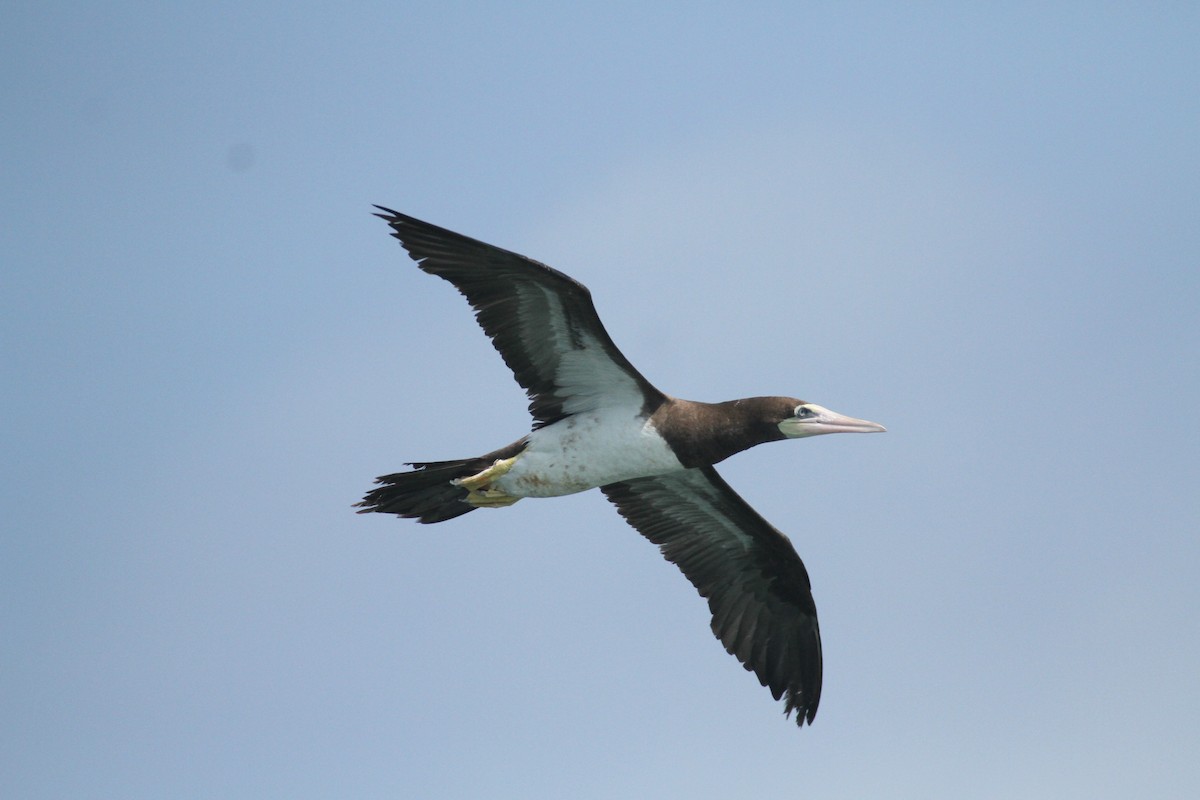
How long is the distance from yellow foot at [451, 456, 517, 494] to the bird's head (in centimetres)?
262

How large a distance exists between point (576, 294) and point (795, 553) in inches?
165

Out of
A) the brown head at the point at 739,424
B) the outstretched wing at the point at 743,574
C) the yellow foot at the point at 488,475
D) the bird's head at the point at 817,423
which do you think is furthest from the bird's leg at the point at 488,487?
the bird's head at the point at 817,423

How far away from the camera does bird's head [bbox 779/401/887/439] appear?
484 inches

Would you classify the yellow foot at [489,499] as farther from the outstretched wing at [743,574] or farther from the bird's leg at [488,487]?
the outstretched wing at [743,574]

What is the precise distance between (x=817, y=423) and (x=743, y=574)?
2910mm

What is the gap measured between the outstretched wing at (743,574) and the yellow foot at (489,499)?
1701mm

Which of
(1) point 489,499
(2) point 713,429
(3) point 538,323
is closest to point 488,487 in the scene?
(1) point 489,499

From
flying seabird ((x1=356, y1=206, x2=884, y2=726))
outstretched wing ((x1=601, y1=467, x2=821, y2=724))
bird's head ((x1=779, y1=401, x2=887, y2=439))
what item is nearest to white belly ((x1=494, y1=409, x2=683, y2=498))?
flying seabird ((x1=356, y1=206, x2=884, y2=726))

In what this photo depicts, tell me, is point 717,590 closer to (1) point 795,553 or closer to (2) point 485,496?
(1) point 795,553

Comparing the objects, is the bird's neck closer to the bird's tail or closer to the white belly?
the white belly

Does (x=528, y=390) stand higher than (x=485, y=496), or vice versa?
(x=528, y=390)

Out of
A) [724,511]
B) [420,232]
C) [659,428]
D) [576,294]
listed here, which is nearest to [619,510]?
[724,511]

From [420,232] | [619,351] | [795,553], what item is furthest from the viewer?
[795,553]

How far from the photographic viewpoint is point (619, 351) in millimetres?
12352
